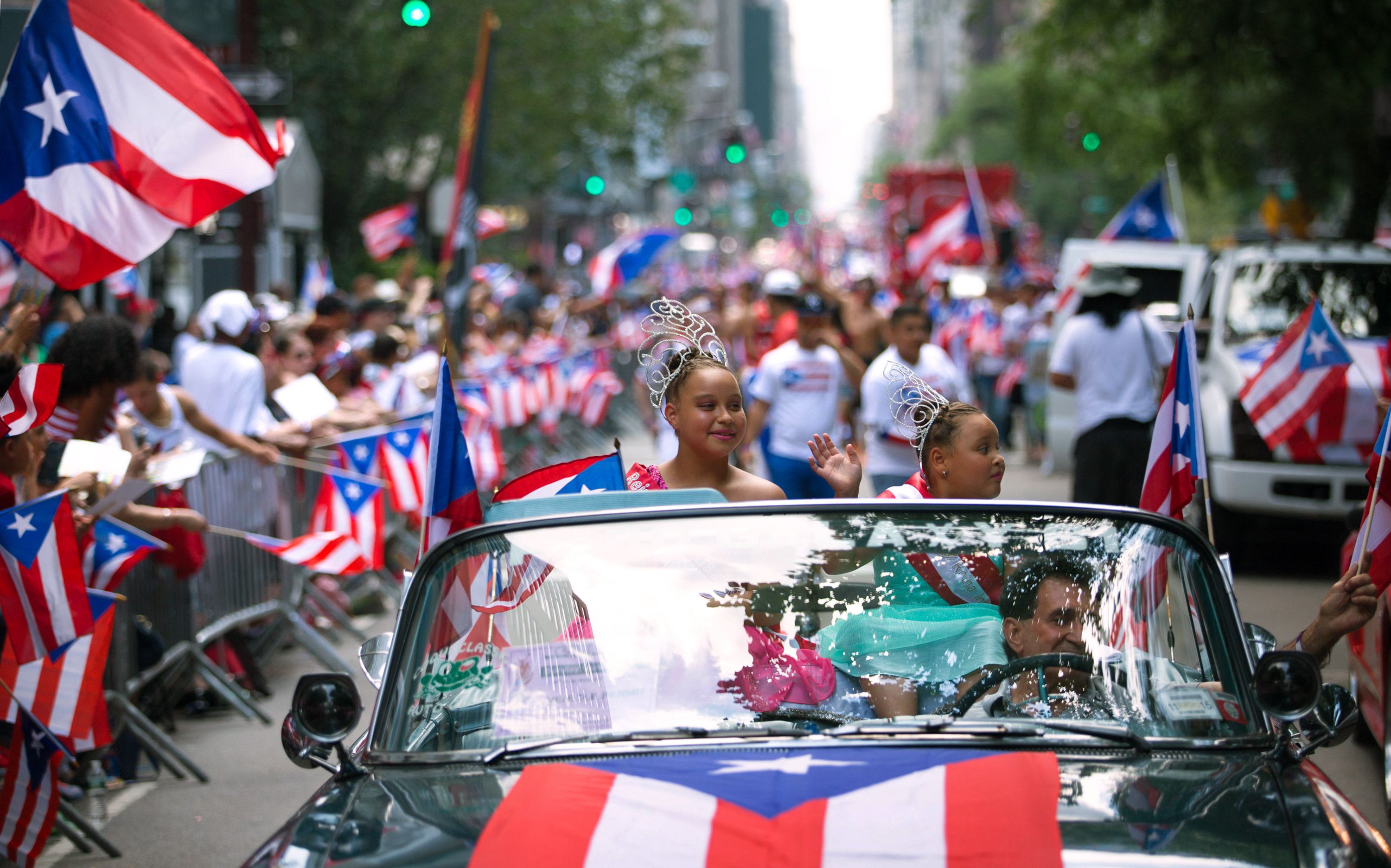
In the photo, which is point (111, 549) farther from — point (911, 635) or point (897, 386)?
point (897, 386)

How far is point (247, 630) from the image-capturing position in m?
8.70

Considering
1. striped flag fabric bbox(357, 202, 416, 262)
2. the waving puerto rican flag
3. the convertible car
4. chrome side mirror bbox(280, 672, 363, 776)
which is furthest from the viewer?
striped flag fabric bbox(357, 202, 416, 262)

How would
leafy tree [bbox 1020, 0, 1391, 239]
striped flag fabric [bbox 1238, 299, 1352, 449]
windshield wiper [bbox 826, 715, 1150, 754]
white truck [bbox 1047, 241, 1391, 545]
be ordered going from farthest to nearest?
1. leafy tree [bbox 1020, 0, 1391, 239]
2. white truck [bbox 1047, 241, 1391, 545]
3. striped flag fabric [bbox 1238, 299, 1352, 449]
4. windshield wiper [bbox 826, 715, 1150, 754]

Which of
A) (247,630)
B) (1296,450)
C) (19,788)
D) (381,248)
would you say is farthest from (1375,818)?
(381,248)

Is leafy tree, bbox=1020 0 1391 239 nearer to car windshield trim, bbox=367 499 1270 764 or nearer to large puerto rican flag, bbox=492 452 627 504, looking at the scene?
large puerto rican flag, bbox=492 452 627 504

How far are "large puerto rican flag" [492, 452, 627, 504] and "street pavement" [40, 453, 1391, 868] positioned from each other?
1.24 meters

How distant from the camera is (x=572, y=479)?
4.66 metres

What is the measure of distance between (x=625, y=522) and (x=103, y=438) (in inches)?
157

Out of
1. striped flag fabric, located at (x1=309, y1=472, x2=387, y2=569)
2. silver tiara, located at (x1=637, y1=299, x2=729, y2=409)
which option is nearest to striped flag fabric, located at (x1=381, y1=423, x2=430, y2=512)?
striped flag fabric, located at (x1=309, y1=472, x2=387, y2=569)

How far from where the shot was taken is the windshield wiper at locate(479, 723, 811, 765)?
3049 millimetres

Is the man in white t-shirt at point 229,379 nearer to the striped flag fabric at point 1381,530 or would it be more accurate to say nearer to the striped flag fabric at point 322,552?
the striped flag fabric at point 322,552

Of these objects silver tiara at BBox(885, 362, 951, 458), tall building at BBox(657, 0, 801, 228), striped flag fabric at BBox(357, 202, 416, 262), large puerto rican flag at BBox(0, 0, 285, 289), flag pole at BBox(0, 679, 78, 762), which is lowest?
flag pole at BBox(0, 679, 78, 762)

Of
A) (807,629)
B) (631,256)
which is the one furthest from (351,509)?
(631,256)

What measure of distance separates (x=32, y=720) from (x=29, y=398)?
1067 mm
